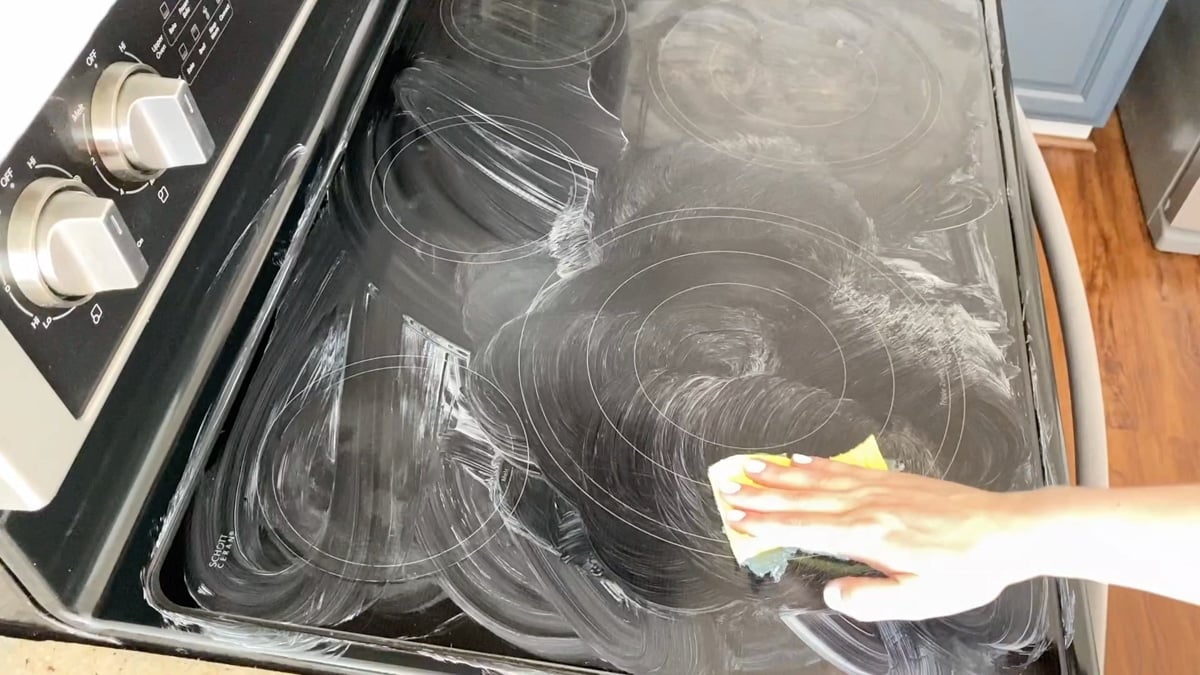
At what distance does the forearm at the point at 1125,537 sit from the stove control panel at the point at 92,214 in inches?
16.6

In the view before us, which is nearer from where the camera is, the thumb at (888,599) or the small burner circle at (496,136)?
the thumb at (888,599)

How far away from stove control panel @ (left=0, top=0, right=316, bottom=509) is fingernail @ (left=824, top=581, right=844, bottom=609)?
35cm

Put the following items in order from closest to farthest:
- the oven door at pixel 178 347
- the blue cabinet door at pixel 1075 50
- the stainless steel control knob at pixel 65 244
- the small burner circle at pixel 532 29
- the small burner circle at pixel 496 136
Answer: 1. the stainless steel control knob at pixel 65 244
2. the oven door at pixel 178 347
3. the small burner circle at pixel 496 136
4. the small burner circle at pixel 532 29
5. the blue cabinet door at pixel 1075 50

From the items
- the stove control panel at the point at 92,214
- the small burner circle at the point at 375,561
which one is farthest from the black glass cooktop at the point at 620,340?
the stove control panel at the point at 92,214

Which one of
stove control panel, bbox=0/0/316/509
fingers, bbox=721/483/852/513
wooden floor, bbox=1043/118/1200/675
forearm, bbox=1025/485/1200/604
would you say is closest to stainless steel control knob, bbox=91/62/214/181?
stove control panel, bbox=0/0/316/509

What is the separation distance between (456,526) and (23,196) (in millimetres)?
264

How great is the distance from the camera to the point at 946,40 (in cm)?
78

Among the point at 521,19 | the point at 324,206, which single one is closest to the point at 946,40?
the point at 521,19

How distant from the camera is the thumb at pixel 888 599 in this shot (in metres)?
0.46

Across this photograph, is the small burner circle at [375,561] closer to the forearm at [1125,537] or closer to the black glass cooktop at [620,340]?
the black glass cooktop at [620,340]

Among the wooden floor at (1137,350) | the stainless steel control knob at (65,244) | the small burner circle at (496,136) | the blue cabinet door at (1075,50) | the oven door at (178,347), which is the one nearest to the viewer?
the stainless steel control knob at (65,244)

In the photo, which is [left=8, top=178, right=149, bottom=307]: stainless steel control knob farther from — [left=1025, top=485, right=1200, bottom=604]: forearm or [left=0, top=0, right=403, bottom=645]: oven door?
[left=1025, top=485, right=1200, bottom=604]: forearm

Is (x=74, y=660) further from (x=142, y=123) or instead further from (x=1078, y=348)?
(x=1078, y=348)

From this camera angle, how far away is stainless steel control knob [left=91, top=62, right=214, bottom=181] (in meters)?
0.35
